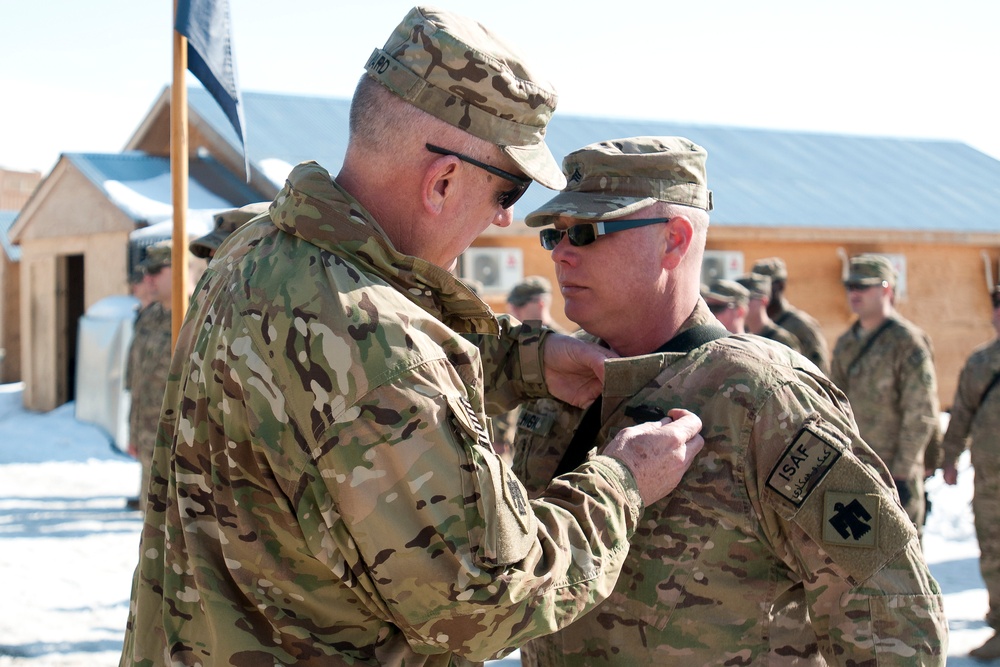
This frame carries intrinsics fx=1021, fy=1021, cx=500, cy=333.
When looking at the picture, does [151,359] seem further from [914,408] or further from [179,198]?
[914,408]

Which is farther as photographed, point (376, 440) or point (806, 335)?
point (806, 335)

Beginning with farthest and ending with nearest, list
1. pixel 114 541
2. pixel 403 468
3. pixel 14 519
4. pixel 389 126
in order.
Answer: pixel 14 519 → pixel 114 541 → pixel 389 126 → pixel 403 468

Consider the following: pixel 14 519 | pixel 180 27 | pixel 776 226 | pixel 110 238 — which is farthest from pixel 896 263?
pixel 180 27

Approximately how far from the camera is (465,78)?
1.76 metres

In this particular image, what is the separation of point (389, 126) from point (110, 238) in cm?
1351

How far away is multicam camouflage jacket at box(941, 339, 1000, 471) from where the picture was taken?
6539mm

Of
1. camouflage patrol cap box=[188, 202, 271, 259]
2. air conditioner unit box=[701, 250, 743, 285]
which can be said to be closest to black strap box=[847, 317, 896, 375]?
Result: camouflage patrol cap box=[188, 202, 271, 259]

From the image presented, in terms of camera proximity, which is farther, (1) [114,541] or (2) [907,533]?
(1) [114,541]

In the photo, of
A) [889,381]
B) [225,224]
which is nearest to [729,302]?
[889,381]

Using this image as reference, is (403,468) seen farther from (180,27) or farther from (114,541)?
Result: (114,541)

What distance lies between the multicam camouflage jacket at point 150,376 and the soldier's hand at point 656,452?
6.23 m

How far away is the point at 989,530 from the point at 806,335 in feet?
8.38

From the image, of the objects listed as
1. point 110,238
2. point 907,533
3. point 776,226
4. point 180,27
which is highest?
point 180,27

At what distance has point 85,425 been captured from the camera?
579 inches
